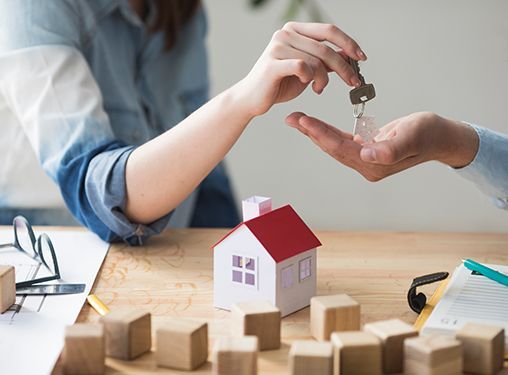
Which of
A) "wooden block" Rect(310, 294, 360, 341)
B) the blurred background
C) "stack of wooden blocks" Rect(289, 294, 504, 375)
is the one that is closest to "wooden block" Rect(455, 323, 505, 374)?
"stack of wooden blocks" Rect(289, 294, 504, 375)

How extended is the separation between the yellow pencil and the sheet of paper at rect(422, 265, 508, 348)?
1.08 feet

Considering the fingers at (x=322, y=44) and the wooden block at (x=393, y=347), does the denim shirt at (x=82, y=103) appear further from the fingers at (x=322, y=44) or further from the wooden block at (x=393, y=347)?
the wooden block at (x=393, y=347)

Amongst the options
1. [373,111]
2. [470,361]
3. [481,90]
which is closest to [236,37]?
[373,111]

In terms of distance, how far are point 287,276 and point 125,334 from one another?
0.19 meters

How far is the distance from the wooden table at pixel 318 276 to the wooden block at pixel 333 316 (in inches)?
1.4

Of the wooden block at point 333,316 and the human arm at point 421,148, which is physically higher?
the human arm at point 421,148

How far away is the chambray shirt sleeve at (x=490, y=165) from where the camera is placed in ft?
3.36

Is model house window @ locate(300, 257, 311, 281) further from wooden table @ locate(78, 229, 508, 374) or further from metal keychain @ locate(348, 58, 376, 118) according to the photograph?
metal keychain @ locate(348, 58, 376, 118)

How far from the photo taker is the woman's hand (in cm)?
90

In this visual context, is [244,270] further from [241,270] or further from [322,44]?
[322,44]

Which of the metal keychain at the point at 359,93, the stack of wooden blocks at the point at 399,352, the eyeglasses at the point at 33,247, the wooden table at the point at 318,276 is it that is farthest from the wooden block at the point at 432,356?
the eyeglasses at the point at 33,247

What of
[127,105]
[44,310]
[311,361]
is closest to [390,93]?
[127,105]

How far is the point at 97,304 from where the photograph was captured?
2.81 ft

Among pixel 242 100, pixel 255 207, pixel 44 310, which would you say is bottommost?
pixel 44 310
